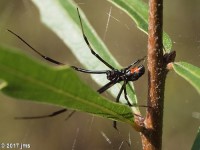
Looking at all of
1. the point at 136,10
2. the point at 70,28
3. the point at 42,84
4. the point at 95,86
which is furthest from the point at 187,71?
the point at 95,86

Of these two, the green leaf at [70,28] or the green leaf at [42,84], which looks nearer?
the green leaf at [42,84]

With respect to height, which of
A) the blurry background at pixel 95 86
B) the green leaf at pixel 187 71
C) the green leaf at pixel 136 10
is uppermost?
the green leaf at pixel 136 10

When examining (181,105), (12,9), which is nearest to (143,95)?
(181,105)

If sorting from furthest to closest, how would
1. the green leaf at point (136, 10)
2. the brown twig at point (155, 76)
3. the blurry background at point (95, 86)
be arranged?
the blurry background at point (95, 86) → the green leaf at point (136, 10) → the brown twig at point (155, 76)

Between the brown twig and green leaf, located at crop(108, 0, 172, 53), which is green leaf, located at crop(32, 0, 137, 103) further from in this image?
the brown twig

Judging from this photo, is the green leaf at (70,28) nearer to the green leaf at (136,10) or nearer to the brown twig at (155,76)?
the green leaf at (136,10)

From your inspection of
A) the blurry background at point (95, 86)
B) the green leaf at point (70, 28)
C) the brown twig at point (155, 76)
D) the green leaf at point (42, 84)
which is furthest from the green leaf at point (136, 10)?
the blurry background at point (95, 86)

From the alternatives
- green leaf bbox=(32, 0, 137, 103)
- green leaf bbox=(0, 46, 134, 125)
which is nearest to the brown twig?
green leaf bbox=(0, 46, 134, 125)
